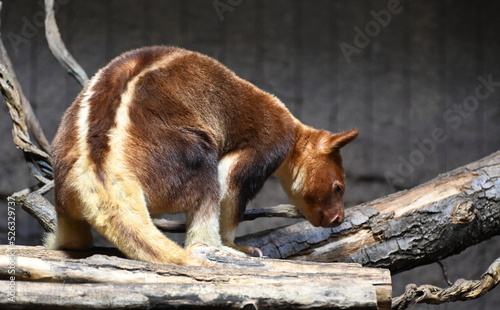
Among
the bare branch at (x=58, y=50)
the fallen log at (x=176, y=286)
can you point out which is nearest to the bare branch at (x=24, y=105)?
the bare branch at (x=58, y=50)

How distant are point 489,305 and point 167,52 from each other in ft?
14.9

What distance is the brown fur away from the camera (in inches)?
103

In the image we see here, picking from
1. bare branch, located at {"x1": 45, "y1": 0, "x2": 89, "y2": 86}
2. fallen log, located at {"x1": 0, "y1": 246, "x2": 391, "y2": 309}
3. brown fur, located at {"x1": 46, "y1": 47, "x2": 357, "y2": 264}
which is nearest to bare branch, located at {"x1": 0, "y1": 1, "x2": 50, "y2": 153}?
bare branch, located at {"x1": 45, "y1": 0, "x2": 89, "y2": 86}

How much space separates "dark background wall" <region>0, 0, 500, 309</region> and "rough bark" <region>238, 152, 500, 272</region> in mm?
2131

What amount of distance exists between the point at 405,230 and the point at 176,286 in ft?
6.39

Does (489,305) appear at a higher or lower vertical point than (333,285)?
lower

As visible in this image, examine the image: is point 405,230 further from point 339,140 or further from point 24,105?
point 24,105

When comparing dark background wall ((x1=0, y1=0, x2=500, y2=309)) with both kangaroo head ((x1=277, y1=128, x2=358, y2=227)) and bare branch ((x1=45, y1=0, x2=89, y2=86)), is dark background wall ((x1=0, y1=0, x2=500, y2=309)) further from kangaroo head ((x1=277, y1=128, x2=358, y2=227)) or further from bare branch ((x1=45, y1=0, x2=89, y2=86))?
kangaroo head ((x1=277, y1=128, x2=358, y2=227))

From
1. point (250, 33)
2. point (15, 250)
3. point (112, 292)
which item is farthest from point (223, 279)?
point (250, 33)

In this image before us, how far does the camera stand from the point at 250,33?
580cm

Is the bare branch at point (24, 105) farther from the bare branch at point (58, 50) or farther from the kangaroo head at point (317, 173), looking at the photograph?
the kangaroo head at point (317, 173)

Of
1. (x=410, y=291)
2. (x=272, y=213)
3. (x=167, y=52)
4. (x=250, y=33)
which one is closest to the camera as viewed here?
(x=410, y=291)

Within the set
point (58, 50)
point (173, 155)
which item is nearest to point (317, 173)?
point (173, 155)

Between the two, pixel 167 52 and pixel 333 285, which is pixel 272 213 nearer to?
pixel 167 52
